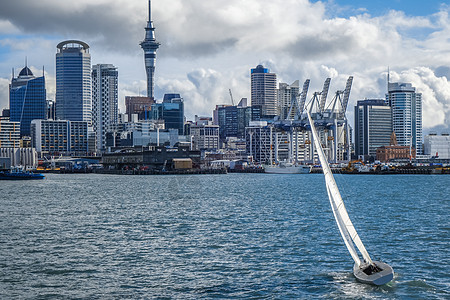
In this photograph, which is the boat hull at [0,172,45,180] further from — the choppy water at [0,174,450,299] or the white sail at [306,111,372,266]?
the white sail at [306,111,372,266]

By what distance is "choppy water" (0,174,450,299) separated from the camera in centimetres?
3197

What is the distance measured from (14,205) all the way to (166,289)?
2116 inches

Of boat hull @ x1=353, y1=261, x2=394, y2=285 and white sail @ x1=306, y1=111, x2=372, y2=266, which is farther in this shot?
white sail @ x1=306, y1=111, x2=372, y2=266

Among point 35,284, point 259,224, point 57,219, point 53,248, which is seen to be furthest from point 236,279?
point 57,219

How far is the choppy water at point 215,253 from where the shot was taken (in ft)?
105

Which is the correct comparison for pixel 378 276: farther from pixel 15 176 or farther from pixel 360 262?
pixel 15 176

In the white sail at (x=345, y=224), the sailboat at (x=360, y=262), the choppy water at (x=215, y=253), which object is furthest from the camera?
the white sail at (x=345, y=224)

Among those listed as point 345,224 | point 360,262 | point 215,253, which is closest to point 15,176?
point 215,253

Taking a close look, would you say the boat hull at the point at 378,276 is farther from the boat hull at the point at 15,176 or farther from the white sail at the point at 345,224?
the boat hull at the point at 15,176

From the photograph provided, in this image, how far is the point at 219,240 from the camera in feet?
154

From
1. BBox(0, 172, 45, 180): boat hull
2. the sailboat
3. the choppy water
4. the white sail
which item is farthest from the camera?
BBox(0, 172, 45, 180): boat hull

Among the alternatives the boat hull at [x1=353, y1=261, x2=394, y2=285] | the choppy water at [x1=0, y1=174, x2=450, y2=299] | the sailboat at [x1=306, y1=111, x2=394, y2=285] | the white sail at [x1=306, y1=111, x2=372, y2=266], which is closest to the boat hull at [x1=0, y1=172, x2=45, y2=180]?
the choppy water at [x1=0, y1=174, x2=450, y2=299]

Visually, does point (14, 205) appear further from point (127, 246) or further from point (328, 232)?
point (328, 232)

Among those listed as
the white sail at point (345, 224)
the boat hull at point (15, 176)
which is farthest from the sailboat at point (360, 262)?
the boat hull at point (15, 176)
